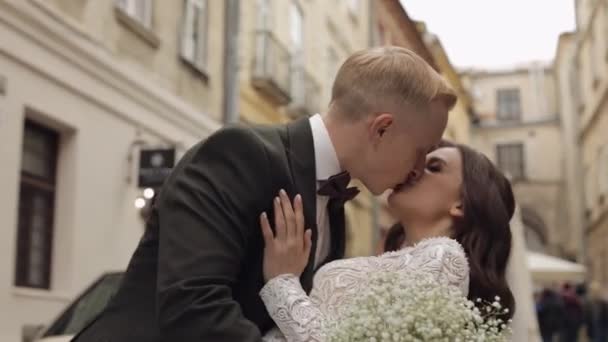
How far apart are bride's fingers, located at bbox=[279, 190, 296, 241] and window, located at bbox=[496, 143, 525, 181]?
4785 cm

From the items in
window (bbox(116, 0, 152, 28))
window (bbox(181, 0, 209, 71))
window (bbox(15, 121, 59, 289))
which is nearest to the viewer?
window (bbox(15, 121, 59, 289))

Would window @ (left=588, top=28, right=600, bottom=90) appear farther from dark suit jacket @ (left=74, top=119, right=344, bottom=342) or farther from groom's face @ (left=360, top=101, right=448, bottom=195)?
dark suit jacket @ (left=74, top=119, right=344, bottom=342)

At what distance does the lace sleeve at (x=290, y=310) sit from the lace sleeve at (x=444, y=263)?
47 centimetres

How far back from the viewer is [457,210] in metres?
3.35

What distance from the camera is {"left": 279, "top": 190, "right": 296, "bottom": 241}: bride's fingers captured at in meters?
2.31

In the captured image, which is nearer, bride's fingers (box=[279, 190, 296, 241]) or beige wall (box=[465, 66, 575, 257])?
bride's fingers (box=[279, 190, 296, 241])

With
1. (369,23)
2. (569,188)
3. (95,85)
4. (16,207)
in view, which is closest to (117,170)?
(95,85)

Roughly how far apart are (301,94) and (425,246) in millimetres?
17745

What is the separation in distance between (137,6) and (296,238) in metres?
11.5

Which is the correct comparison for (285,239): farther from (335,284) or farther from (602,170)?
(602,170)

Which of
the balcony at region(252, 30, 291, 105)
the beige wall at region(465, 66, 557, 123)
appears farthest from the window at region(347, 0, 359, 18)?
the beige wall at region(465, 66, 557, 123)

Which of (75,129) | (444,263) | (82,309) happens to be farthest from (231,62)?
(444,263)

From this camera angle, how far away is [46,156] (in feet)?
37.2

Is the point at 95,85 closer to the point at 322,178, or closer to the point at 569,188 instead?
the point at 322,178
